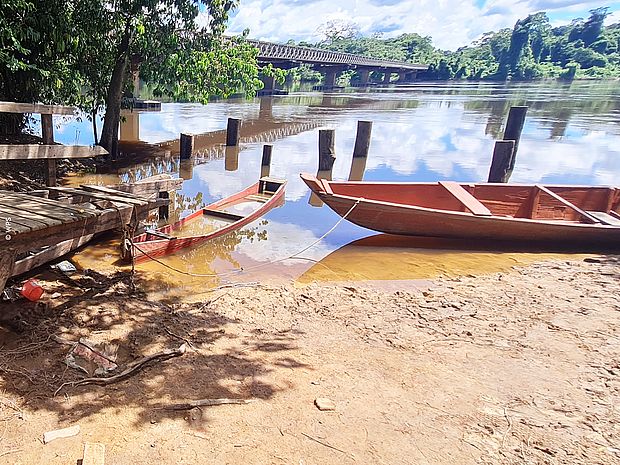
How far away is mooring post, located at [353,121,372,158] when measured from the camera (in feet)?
48.8

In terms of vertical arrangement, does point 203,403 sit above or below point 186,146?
below

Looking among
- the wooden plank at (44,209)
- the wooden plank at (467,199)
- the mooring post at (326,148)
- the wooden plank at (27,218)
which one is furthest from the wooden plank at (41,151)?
the mooring post at (326,148)

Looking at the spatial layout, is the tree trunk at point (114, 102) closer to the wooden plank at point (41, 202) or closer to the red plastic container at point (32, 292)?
the wooden plank at point (41, 202)

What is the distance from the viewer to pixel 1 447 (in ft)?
8.55

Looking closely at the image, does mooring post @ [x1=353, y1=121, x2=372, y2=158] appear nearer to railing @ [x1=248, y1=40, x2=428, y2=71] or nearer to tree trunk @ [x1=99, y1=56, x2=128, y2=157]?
tree trunk @ [x1=99, y1=56, x2=128, y2=157]

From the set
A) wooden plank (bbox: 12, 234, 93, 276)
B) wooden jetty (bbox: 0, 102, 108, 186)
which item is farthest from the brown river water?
wooden jetty (bbox: 0, 102, 108, 186)

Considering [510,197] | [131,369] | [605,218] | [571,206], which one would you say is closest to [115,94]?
[131,369]

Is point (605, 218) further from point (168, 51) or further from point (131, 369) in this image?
point (168, 51)

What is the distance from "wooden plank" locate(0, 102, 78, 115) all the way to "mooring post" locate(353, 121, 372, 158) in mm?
10440

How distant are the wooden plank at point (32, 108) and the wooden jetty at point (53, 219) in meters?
1.04

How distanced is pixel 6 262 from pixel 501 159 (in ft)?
39.7

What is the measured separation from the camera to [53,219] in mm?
3791

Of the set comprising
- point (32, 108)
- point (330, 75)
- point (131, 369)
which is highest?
point (330, 75)

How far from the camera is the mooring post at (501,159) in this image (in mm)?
12047
